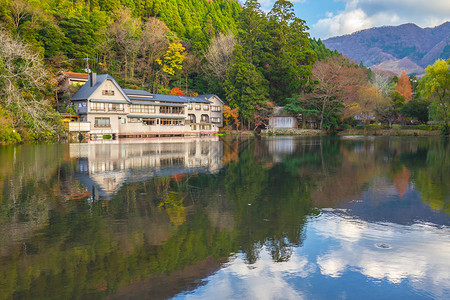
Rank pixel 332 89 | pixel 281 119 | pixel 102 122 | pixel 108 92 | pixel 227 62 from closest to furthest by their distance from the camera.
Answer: pixel 102 122
pixel 108 92
pixel 332 89
pixel 281 119
pixel 227 62

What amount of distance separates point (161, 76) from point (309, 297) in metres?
62.8

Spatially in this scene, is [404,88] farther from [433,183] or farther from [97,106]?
[433,183]

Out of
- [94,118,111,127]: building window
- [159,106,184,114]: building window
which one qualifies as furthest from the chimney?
[159,106,184,114]: building window

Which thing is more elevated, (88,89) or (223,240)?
(88,89)

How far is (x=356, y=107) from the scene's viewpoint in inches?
2244

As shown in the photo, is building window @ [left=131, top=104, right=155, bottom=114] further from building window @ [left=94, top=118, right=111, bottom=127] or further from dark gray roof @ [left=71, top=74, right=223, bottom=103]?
building window @ [left=94, top=118, right=111, bottom=127]

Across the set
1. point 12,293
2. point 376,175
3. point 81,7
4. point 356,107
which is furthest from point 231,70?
point 12,293

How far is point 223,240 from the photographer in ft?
18.8

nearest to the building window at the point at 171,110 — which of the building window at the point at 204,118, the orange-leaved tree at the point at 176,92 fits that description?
the building window at the point at 204,118

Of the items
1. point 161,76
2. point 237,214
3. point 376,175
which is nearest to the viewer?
point 237,214

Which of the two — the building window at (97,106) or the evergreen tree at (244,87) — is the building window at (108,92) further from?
the evergreen tree at (244,87)

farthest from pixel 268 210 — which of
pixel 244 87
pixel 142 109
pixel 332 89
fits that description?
pixel 332 89

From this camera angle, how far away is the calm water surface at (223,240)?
166 inches

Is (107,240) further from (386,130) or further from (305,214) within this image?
(386,130)
